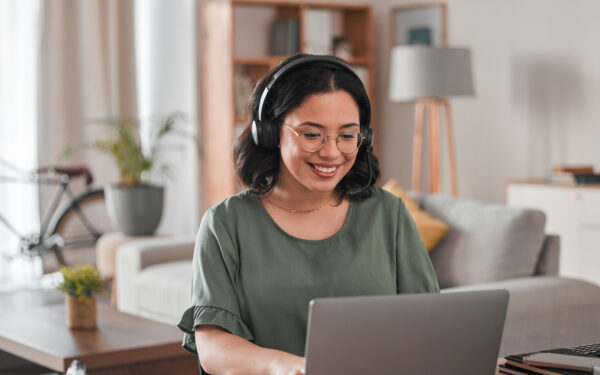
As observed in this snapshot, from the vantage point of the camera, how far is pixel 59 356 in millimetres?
2330

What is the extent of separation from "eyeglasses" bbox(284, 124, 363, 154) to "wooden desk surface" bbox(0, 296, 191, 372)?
49.1 inches

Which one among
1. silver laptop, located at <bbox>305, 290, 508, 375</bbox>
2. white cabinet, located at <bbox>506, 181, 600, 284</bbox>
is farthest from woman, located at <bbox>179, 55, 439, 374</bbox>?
white cabinet, located at <bbox>506, 181, 600, 284</bbox>

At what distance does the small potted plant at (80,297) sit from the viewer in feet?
8.77

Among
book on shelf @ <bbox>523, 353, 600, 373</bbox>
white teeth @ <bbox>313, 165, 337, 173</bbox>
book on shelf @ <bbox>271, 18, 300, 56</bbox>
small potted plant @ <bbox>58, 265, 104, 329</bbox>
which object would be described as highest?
book on shelf @ <bbox>271, 18, 300, 56</bbox>

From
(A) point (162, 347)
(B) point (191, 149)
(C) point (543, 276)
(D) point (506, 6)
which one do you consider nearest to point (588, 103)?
(D) point (506, 6)

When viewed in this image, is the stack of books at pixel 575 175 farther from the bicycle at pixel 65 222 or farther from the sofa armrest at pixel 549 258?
the bicycle at pixel 65 222

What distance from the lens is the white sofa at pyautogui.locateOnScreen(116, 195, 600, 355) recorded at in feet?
8.24

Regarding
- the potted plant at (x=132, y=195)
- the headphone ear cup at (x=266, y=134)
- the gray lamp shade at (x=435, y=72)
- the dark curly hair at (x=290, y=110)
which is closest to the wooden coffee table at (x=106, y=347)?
the dark curly hair at (x=290, y=110)

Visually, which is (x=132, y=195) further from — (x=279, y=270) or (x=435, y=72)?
(x=279, y=270)

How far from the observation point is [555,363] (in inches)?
44.4

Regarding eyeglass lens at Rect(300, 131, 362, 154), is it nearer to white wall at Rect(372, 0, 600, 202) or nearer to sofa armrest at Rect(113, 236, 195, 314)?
sofa armrest at Rect(113, 236, 195, 314)

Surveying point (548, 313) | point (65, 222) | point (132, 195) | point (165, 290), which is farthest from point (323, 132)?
point (65, 222)

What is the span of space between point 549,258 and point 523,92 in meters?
2.36

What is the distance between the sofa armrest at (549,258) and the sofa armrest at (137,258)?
158 centimetres
